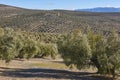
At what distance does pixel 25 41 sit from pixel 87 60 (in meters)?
34.7

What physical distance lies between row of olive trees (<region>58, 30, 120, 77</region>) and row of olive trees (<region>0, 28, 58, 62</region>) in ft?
26.7

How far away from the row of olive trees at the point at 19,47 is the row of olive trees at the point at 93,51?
812 centimetres

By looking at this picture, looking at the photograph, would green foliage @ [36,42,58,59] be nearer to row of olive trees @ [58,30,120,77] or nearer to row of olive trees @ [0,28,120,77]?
row of olive trees @ [0,28,120,77]

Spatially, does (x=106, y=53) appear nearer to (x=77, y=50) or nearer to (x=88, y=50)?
(x=88, y=50)

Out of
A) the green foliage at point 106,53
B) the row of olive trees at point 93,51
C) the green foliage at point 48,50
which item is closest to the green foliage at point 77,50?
the row of olive trees at point 93,51

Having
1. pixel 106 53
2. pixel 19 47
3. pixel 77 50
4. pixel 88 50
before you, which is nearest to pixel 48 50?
pixel 19 47

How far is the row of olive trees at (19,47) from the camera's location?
5259 centimetres

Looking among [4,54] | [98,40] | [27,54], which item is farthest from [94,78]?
[27,54]

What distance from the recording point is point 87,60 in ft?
163

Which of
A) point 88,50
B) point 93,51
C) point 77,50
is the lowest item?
point 93,51

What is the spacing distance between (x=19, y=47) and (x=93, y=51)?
17.4 metres

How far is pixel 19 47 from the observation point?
61594 millimetres

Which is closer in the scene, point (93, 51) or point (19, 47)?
point (93, 51)

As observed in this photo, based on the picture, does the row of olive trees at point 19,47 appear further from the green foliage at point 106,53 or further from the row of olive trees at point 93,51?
the green foliage at point 106,53
